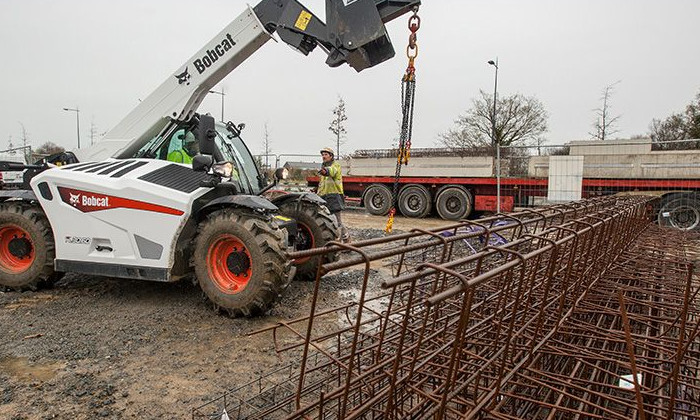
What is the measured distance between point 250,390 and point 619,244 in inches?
171

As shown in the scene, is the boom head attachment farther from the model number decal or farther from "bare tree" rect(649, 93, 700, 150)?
"bare tree" rect(649, 93, 700, 150)

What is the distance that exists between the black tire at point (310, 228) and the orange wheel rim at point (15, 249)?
3.04 m

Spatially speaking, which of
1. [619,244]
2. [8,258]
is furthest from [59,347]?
[619,244]

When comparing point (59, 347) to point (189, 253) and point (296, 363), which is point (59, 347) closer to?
point (189, 253)

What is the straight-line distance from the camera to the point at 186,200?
4.48 meters

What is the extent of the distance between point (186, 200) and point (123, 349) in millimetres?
1482

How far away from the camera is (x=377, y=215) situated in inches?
652

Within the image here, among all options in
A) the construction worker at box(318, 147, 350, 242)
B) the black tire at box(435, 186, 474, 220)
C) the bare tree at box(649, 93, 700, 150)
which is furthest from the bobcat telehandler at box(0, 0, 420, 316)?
the bare tree at box(649, 93, 700, 150)

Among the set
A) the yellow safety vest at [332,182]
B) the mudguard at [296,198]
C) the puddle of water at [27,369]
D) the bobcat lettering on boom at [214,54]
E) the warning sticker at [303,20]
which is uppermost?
the warning sticker at [303,20]

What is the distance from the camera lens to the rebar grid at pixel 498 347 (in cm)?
186

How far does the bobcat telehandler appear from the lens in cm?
447

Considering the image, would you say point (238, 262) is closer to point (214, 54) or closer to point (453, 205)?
point (214, 54)

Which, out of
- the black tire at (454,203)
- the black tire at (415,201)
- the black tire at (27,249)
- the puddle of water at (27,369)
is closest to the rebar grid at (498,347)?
the puddle of water at (27,369)

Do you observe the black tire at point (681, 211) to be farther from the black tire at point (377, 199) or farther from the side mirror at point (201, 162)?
the side mirror at point (201, 162)
